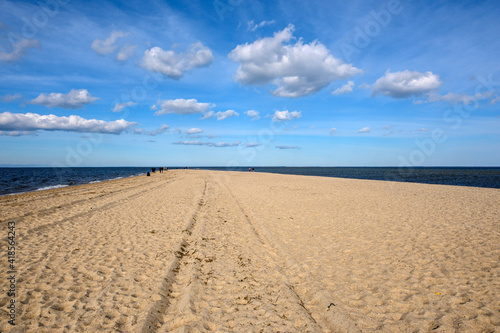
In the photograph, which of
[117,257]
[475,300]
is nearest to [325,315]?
[475,300]

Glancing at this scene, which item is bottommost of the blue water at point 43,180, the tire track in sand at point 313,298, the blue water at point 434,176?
the blue water at point 43,180

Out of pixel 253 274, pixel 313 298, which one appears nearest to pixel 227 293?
pixel 253 274

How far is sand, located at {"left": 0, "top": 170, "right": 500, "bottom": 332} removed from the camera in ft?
15.6

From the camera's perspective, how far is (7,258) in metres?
7.21

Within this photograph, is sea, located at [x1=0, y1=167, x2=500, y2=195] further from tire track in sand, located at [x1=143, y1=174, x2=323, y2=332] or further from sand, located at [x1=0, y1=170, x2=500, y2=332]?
tire track in sand, located at [x1=143, y1=174, x2=323, y2=332]

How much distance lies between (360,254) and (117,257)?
8.13m

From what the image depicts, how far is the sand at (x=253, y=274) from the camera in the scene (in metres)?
4.74

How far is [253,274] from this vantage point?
22.2 feet

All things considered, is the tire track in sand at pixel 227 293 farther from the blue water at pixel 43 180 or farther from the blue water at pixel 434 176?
the blue water at pixel 434 176

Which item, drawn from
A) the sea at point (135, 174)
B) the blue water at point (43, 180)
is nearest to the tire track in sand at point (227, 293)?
the sea at point (135, 174)

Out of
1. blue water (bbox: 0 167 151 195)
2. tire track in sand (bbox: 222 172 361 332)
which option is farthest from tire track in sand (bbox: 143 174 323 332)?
blue water (bbox: 0 167 151 195)

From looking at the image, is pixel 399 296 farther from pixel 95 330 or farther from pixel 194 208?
pixel 194 208

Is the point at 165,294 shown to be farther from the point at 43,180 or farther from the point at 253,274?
the point at 43,180

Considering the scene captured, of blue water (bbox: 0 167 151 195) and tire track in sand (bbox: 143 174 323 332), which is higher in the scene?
tire track in sand (bbox: 143 174 323 332)
